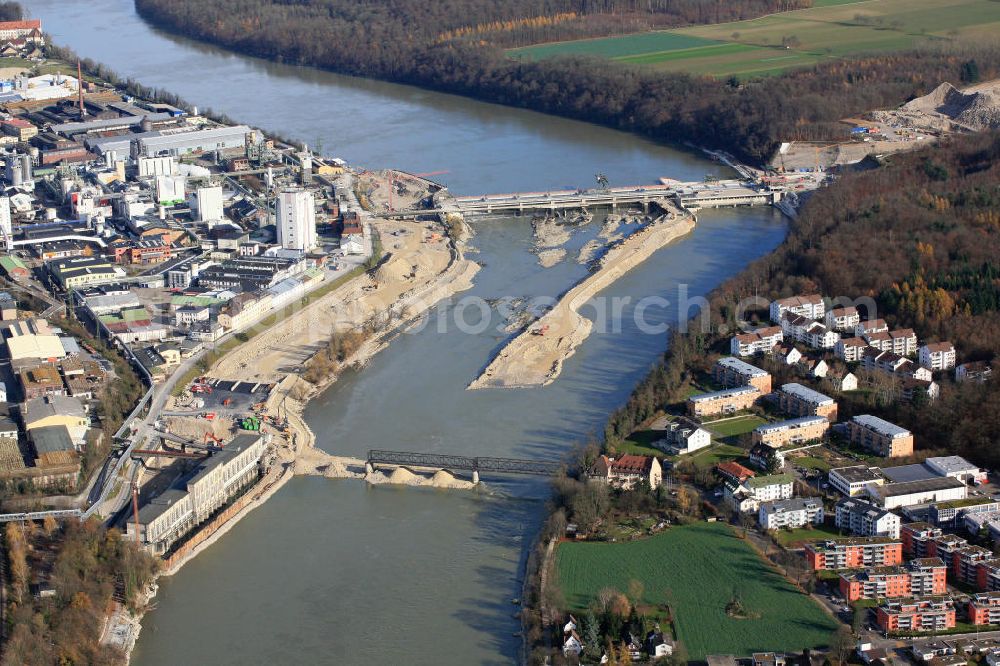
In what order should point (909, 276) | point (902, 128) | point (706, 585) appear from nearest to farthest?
point (706, 585)
point (909, 276)
point (902, 128)

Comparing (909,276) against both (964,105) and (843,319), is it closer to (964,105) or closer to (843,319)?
(843,319)

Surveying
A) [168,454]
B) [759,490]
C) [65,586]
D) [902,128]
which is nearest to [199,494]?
[168,454]

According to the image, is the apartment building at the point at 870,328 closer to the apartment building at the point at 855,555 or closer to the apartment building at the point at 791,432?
the apartment building at the point at 791,432

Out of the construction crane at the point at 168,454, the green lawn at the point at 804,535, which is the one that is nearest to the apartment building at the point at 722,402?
the green lawn at the point at 804,535

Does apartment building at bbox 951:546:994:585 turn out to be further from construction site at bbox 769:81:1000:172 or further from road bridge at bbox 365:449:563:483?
construction site at bbox 769:81:1000:172

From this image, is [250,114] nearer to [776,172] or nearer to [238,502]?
[776,172]

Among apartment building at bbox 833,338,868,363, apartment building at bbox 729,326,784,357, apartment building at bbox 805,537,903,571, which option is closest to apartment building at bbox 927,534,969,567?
apartment building at bbox 805,537,903,571

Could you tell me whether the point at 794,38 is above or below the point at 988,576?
above
